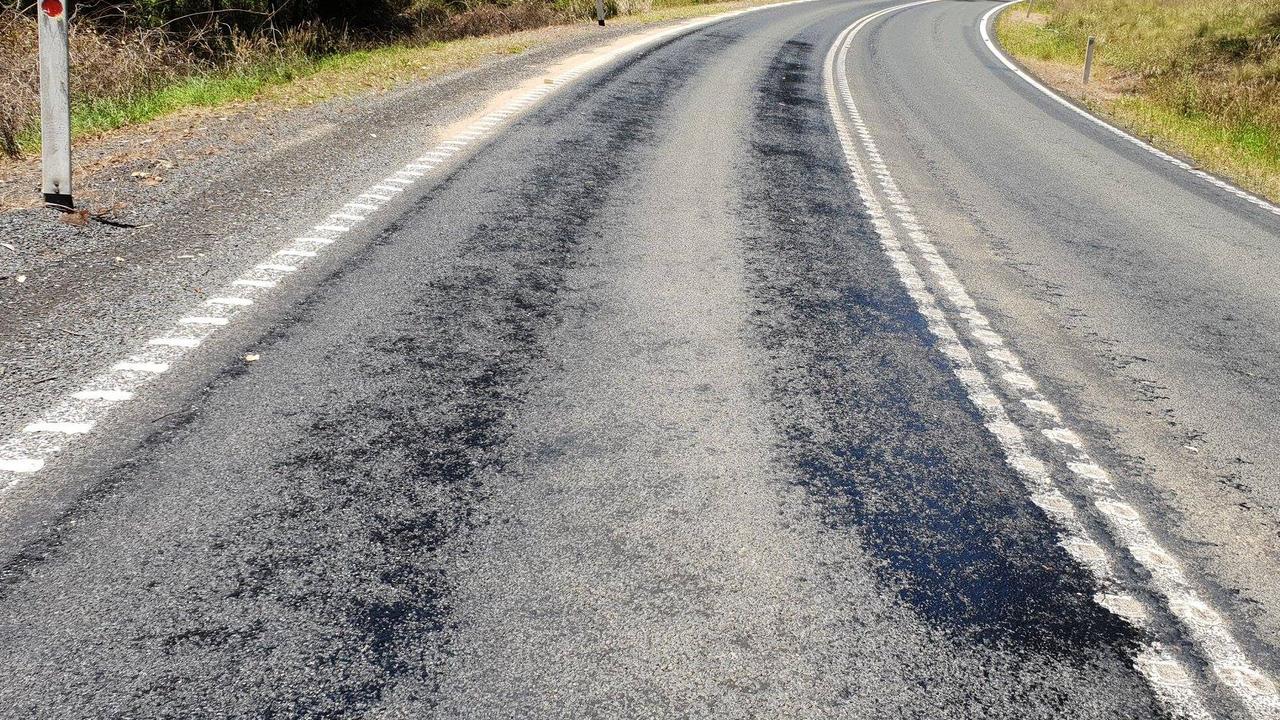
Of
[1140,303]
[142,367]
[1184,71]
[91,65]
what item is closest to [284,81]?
[91,65]

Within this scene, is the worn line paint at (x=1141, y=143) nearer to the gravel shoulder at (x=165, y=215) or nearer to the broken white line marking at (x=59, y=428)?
the gravel shoulder at (x=165, y=215)

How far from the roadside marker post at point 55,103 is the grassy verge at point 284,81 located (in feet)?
9.48

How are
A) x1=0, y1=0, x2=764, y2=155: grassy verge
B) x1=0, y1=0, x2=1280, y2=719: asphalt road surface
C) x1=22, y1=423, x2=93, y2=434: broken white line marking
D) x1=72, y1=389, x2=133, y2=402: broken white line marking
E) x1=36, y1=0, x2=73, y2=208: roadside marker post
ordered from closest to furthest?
1. x1=0, y1=0, x2=1280, y2=719: asphalt road surface
2. x1=22, y1=423, x2=93, y2=434: broken white line marking
3. x1=72, y1=389, x2=133, y2=402: broken white line marking
4. x1=36, y1=0, x2=73, y2=208: roadside marker post
5. x1=0, y1=0, x2=764, y2=155: grassy verge

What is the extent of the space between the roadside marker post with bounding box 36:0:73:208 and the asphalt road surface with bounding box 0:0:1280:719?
209 cm

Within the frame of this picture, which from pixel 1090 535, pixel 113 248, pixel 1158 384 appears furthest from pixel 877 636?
pixel 113 248

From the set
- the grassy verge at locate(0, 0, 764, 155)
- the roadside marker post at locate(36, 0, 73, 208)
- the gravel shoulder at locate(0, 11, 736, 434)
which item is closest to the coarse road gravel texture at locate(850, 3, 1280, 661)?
the gravel shoulder at locate(0, 11, 736, 434)

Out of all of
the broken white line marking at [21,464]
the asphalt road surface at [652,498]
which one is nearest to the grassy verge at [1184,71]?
the asphalt road surface at [652,498]

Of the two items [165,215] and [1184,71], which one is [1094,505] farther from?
[1184,71]

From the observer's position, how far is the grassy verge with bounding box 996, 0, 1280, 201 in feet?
43.7

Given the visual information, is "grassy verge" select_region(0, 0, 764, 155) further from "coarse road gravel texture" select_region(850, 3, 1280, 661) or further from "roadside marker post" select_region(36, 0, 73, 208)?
"coarse road gravel texture" select_region(850, 3, 1280, 661)

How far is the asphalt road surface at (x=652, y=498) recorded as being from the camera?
2.58 meters

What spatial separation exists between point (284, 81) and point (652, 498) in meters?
11.5

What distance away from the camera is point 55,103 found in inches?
242

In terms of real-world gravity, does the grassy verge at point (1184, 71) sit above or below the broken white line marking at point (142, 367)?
above
